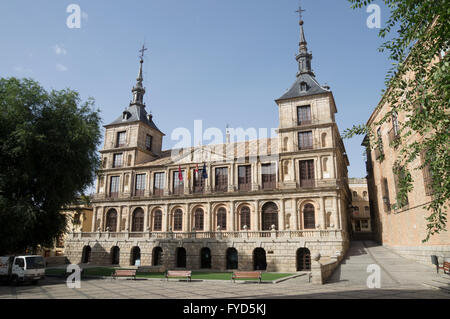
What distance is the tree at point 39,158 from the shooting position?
19516 mm

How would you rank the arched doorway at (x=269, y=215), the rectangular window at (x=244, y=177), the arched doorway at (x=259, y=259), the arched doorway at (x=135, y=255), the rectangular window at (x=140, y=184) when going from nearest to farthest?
the arched doorway at (x=259, y=259) < the arched doorway at (x=269, y=215) < the rectangular window at (x=244, y=177) < the arched doorway at (x=135, y=255) < the rectangular window at (x=140, y=184)

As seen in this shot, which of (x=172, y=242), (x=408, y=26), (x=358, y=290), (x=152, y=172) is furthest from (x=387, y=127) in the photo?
(x=152, y=172)

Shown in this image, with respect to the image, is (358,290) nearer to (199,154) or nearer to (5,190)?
(5,190)

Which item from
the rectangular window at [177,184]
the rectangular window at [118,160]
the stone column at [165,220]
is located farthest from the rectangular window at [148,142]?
the stone column at [165,220]

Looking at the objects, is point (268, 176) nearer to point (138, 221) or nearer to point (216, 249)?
point (216, 249)

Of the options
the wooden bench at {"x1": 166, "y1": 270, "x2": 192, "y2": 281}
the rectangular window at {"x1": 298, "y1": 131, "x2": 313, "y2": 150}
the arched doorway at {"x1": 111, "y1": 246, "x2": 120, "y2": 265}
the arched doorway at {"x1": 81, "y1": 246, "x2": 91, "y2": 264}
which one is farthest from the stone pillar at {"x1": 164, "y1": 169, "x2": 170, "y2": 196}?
the wooden bench at {"x1": 166, "y1": 270, "x2": 192, "y2": 281}

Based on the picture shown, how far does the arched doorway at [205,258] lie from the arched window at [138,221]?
348 inches

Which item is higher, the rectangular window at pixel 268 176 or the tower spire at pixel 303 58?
the tower spire at pixel 303 58

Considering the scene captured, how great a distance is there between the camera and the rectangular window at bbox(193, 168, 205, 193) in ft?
117

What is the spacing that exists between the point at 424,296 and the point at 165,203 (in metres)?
27.9

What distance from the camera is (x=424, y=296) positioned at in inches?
483

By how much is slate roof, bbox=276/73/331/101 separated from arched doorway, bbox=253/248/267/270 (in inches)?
633

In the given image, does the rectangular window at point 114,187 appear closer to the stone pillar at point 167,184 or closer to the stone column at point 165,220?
the stone pillar at point 167,184

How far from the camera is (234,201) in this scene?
33188mm
